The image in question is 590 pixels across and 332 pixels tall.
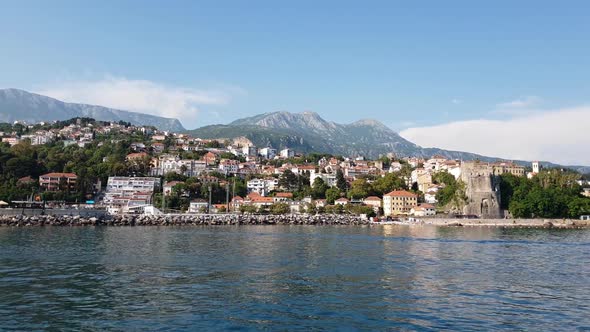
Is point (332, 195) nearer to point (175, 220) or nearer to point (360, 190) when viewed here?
point (360, 190)

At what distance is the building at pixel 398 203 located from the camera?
240 feet

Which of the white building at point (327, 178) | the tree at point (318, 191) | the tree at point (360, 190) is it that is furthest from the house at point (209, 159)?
the tree at point (360, 190)

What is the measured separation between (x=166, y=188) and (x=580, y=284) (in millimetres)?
71052

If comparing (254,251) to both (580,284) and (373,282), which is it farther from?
(580,284)

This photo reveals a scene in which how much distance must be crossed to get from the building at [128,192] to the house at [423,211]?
123ft

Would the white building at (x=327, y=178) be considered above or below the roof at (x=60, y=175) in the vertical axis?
above

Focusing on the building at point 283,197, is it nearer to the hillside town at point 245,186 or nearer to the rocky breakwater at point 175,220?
Answer: the hillside town at point 245,186

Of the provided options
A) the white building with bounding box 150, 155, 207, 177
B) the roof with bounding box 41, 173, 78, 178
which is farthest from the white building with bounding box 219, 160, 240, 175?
the roof with bounding box 41, 173, 78, 178

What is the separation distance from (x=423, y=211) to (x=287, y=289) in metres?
56.9

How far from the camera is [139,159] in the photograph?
95688 mm

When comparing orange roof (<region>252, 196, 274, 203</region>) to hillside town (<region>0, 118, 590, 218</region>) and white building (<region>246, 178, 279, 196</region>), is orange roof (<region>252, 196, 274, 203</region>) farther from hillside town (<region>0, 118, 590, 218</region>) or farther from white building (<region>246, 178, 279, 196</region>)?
white building (<region>246, 178, 279, 196</region>)

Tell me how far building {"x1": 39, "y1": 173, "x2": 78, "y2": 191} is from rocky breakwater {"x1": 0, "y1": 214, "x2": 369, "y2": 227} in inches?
950

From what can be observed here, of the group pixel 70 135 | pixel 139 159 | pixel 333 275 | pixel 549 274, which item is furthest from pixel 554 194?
pixel 70 135

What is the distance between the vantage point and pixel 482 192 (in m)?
68.8
